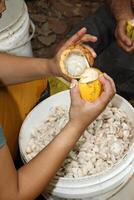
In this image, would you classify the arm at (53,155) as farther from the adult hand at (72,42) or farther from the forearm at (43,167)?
the adult hand at (72,42)

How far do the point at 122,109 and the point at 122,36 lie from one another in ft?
0.82

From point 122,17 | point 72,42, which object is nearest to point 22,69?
point 72,42

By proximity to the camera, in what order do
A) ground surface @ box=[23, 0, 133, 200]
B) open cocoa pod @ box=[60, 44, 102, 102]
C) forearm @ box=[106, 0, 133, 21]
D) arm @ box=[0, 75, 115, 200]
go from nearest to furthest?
1. arm @ box=[0, 75, 115, 200]
2. open cocoa pod @ box=[60, 44, 102, 102]
3. forearm @ box=[106, 0, 133, 21]
4. ground surface @ box=[23, 0, 133, 200]

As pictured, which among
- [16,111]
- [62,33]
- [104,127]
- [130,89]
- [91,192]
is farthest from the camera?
[62,33]

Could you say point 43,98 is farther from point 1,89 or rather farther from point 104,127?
point 104,127

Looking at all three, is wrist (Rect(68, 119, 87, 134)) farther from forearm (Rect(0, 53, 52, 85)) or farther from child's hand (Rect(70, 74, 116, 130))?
forearm (Rect(0, 53, 52, 85))

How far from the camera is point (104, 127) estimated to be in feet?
4.30

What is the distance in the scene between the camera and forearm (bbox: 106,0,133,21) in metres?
1.53

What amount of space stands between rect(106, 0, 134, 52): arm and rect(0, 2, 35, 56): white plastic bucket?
30cm

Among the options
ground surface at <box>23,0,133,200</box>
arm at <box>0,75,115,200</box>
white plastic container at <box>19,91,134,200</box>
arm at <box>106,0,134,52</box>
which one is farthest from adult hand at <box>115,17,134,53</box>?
ground surface at <box>23,0,133,200</box>

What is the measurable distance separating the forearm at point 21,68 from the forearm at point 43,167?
0.24 m

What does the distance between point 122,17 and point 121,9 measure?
0.04 meters

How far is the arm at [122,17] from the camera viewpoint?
4.72 ft

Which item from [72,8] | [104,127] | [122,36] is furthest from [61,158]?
[72,8]
